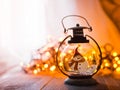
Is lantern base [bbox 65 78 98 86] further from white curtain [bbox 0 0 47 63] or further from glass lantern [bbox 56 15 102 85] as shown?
white curtain [bbox 0 0 47 63]

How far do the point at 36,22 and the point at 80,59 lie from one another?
633 millimetres

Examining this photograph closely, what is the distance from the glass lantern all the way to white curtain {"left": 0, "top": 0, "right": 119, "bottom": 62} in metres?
0.52

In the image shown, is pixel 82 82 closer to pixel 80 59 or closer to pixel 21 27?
pixel 80 59

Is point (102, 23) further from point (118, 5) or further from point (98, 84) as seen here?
point (98, 84)

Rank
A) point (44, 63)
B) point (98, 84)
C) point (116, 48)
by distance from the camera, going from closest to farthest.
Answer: point (98, 84) < point (44, 63) < point (116, 48)

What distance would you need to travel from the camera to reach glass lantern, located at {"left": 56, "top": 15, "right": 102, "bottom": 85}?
1031 millimetres

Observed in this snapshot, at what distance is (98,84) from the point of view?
1031 mm

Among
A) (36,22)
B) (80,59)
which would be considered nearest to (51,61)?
(36,22)

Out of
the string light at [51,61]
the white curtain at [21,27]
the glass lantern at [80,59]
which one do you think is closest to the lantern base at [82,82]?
the glass lantern at [80,59]

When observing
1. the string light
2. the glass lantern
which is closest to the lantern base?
the glass lantern

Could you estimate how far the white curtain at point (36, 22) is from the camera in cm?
158

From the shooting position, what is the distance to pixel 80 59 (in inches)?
41.5

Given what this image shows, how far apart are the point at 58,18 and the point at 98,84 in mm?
706

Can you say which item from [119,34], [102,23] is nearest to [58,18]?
[102,23]
